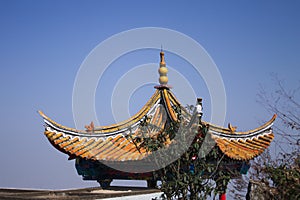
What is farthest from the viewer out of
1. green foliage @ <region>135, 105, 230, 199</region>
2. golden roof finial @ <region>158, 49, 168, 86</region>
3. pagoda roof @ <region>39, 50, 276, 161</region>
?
golden roof finial @ <region>158, 49, 168, 86</region>

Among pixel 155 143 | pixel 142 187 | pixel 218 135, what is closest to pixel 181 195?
pixel 155 143

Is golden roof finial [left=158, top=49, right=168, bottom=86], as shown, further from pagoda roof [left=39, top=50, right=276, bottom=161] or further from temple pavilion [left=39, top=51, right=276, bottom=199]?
temple pavilion [left=39, top=51, right=276, bottom=199]

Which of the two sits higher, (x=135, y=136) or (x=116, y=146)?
(x=135, y=136)

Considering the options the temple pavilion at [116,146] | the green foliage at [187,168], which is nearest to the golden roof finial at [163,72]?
the temple pavilion at [116,146]

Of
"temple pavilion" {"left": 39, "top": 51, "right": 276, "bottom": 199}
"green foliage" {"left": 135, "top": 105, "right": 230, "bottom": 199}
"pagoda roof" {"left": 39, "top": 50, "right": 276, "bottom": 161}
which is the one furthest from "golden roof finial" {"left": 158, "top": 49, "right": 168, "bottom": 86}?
"green foliage" {"left": 135, "top": 105, "right": 230, "bottom": 199}

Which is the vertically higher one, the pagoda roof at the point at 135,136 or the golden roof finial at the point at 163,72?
the golden roof finial at the point at 163,72

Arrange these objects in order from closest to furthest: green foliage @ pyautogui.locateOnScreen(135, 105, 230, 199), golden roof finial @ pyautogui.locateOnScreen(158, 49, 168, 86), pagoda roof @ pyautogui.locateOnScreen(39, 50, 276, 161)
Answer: green foliage @ pyautogui.locateOnScreen(135, 105, 230, 199), pagoda roof @ pyautogui.locateOnScreen(39, 50, 276, 161), golden roof finial @ pyautogui.locateOnScreen(158, 49, 168, 86)

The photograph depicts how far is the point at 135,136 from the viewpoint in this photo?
959 centimetres

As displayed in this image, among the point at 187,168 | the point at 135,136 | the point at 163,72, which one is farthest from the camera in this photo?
the point at 163,72

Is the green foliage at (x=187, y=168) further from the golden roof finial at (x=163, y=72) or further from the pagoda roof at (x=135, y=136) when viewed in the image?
the golden roof finial at (x=163, y=72)

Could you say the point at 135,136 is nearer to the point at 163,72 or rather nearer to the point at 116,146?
the point at 116,146

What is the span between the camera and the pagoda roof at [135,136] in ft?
29.8

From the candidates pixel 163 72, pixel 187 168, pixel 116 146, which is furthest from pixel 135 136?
pixel 187 168

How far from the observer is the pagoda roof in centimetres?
907
